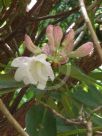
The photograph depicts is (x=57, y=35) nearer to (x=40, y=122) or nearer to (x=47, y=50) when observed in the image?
(x=47, y=50)

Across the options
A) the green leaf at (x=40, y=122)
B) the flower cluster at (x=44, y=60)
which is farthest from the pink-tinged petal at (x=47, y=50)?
the green leaf at (x=40, y=122)

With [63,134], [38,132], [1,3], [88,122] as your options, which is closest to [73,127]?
[63,134]

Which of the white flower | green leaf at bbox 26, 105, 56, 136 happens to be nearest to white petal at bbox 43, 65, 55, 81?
the white flower

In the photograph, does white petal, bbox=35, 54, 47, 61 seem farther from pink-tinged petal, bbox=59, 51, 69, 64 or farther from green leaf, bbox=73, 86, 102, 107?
green leaf, bbox=73, 86, 102, 107

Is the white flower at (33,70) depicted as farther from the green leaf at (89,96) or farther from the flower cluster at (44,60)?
the green leaf at (89,96)

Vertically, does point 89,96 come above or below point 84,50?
below

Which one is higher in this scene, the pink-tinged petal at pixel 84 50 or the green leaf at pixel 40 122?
the pink-tinged petal at pixel 84 50

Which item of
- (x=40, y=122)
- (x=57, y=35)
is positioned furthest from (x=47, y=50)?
(x=40, y=122)
